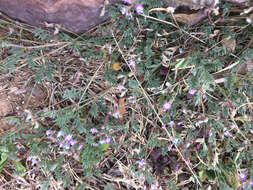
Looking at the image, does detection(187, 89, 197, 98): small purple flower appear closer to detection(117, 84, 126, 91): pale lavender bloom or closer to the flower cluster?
detection(117, 84, 126, 91): pale lavender bloom

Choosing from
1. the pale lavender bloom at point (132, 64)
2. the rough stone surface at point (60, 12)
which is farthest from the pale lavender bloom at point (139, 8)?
the pale lavender bloom at point (132, 64)

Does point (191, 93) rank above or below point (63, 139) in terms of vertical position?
above

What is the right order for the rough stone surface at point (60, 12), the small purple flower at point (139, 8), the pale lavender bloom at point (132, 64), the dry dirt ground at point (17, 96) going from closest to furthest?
the small purple flower at point (139, 8), the rough stone surface at point (60, 12), the pale lavender bloom at point (132, 64), the dry dirt ground at point (17, 96)

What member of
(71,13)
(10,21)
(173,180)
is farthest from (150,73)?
(10,21)

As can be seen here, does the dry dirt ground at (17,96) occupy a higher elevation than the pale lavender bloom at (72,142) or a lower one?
higher

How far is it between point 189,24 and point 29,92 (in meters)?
1.63

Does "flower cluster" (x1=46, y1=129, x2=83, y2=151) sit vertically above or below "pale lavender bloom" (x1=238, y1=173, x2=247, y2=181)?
above

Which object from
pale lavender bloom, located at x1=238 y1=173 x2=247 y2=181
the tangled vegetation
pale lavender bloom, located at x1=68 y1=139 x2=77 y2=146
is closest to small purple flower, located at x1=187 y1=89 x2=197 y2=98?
the tangled vegetation

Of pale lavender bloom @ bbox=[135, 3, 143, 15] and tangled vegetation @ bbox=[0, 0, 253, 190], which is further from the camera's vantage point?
tangled vegetation @ bbox=[0, 0, 253, 190]

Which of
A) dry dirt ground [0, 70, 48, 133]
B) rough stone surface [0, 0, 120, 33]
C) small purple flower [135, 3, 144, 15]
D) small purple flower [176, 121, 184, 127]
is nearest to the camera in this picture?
small purple flower [135, 3, 144, 15]

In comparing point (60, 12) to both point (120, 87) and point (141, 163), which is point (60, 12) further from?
point (141, 163)

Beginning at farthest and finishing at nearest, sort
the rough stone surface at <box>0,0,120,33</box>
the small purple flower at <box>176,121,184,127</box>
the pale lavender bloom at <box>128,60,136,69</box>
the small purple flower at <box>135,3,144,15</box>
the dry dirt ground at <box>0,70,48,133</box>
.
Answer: the dry dirt ground at <box>0,70,48,133</box>
the small purple flower at <box>176,121,184,127</box>
the pale lavender bloom at <box>128,60,136,69</box>
the rough stone surface at <box>0,0,120,33</box>
the small purple flower at <box>135,3,144,15</box>

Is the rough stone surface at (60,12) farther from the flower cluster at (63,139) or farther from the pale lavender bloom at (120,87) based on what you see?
the flower cluster at (63,139)

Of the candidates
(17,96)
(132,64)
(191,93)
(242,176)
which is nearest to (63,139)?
(17,96)
